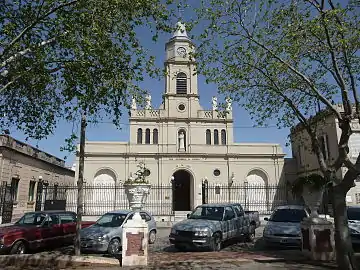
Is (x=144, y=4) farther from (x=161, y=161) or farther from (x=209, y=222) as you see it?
(x=161, y=161)

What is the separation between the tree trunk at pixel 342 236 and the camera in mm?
8082

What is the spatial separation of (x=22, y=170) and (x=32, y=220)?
12810mm

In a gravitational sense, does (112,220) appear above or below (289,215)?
below

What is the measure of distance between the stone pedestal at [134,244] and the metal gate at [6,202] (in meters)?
14.6

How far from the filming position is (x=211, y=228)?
467 inches

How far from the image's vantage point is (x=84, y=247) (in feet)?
36.6

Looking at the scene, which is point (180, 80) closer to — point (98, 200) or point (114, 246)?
point (98, 200)

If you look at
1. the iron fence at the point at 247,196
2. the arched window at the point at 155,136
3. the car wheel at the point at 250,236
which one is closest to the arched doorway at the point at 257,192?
the iron fence at the point at 247,196

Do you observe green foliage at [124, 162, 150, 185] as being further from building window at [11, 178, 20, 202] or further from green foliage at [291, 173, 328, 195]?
green foliage at [291, 173, 328, 195]

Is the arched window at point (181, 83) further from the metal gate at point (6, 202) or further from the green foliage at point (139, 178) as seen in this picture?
the metal gate at point (6, 202)

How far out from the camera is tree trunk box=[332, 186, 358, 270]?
8.08 meters

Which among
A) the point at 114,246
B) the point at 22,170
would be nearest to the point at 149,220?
the point at 114,246

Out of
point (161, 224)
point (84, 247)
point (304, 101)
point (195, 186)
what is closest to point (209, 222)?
point (84, 247)

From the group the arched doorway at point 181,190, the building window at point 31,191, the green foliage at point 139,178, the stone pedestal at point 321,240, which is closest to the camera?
the stone pedestal at point 321,240
